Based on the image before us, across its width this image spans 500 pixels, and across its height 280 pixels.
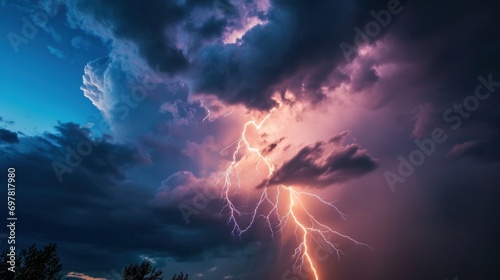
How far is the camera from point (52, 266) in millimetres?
17062

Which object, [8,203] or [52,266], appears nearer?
[8,203]

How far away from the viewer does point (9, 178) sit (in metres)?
12.5

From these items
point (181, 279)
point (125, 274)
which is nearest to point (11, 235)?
point (125, 274)

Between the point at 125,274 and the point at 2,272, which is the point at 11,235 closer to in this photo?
the point at 2,272

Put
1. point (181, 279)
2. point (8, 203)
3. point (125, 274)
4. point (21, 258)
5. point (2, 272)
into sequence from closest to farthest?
point (8, 203), point (2, 272), point (21, 258), point (125, 274), point (181, 279)

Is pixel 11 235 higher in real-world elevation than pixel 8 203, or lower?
lower

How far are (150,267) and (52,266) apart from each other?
6821 millimetres

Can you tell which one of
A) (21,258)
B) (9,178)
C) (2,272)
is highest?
(9,178)

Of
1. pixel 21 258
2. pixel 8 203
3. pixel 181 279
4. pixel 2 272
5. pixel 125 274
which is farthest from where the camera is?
pixel 181 279

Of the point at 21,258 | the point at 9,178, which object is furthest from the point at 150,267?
the point at 9,178

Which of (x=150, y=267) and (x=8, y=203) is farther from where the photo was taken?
(x=150, y=267)

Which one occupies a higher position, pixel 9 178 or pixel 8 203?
pixel 9 178

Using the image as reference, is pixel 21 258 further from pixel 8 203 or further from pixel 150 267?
pixel 150 267

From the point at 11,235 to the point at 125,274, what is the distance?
32.3ft
